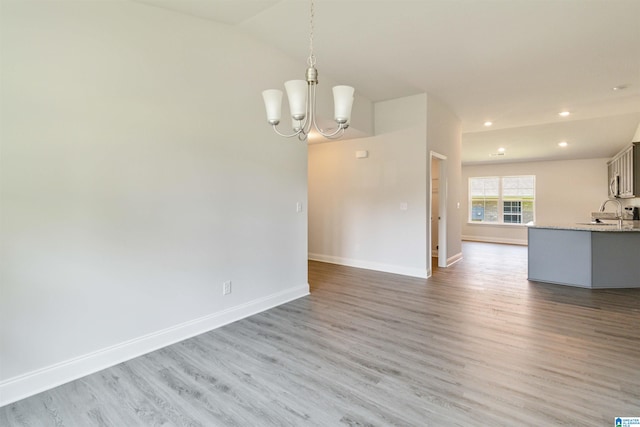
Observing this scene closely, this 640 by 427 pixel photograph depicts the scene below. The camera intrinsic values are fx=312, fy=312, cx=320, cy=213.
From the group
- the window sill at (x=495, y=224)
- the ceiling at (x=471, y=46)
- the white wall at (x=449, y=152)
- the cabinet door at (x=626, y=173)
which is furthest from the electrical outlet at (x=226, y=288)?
the window sill at (x=495, y=224)

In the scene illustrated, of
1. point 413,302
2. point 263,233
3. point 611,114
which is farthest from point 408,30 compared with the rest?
point 611,114

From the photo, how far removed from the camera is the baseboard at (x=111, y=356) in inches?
79.7

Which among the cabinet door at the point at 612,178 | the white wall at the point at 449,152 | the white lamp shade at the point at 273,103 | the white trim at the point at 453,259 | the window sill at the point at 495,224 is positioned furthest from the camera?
the window sill at the point at 495,224

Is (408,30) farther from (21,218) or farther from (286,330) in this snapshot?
(21,218)

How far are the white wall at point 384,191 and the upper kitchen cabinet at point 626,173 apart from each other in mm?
2868

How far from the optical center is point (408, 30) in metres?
3.09

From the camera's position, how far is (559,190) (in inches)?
336

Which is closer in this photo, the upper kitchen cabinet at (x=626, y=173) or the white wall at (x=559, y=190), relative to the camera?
the upper kitchen cabinet at (x=626, y=173)

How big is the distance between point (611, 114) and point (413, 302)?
18.1 ft

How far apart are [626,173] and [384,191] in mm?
4905

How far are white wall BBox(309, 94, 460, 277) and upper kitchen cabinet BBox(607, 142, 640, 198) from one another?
2868mm

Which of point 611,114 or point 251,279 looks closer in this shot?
point 251,279

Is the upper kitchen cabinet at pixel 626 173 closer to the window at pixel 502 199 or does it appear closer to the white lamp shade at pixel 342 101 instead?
the window at pixel 502 199

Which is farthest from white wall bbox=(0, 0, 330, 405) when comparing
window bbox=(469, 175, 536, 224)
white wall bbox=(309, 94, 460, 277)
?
window bbox=(469, 175, 536, 224)
